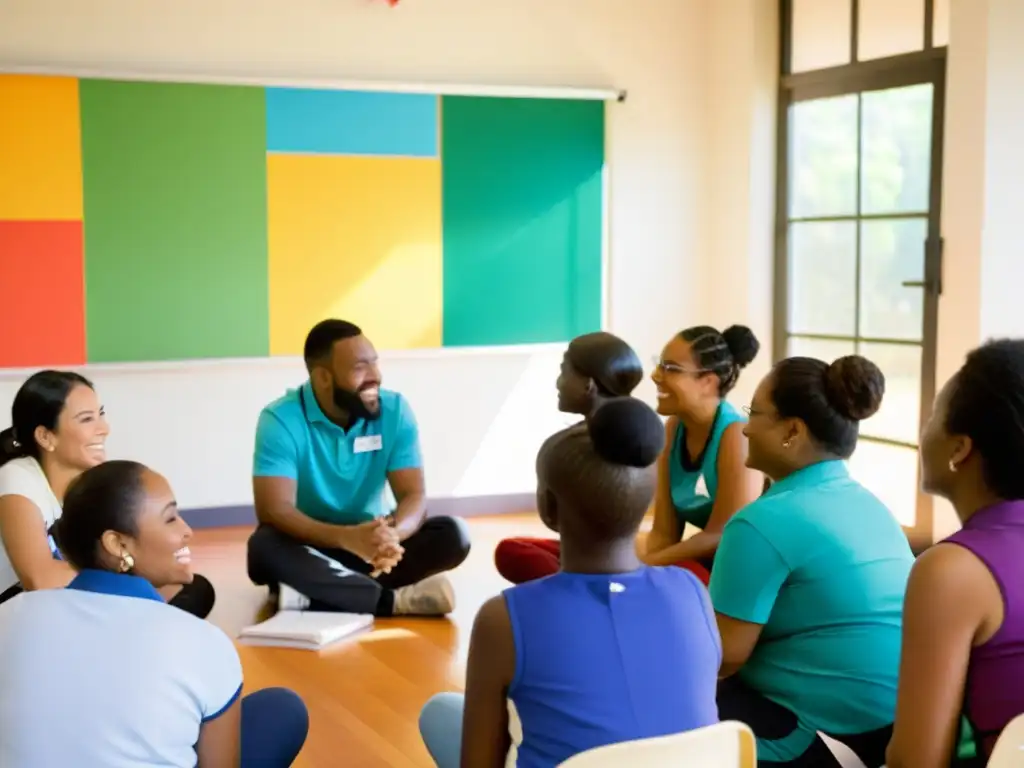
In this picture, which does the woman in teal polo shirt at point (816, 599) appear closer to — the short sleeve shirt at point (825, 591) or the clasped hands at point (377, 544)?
the short sleeve shirt at point (825, 591)

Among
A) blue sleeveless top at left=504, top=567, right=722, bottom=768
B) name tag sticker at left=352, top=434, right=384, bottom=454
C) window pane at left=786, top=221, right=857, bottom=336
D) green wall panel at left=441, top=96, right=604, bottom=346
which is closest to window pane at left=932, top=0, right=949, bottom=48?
window pane at left=786, top=221, right=857, bottom=336

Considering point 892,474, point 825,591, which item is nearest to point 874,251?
point 892,474

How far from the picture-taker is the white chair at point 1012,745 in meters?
1.60

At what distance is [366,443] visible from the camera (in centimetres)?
441

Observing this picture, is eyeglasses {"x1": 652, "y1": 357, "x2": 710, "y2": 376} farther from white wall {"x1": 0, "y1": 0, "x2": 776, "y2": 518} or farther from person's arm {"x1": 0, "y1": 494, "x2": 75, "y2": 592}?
white wall {"x1": 0, "y1": 0, "x2": 776, "y2": 518}

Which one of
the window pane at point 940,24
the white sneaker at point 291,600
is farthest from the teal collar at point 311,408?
the window pane at point 940,24

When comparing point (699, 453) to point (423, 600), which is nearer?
point (699, 453)

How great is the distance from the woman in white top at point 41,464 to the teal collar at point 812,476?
66.6 inches

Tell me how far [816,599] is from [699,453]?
51.3 inches

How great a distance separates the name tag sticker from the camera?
14.4 ft

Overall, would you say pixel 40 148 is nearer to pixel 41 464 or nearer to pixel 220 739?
pixel 41 464

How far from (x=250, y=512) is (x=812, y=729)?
4055 mm

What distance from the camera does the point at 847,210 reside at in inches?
240

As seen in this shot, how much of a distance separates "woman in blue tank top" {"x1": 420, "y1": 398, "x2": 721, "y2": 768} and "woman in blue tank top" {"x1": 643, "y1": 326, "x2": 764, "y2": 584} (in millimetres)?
1605
